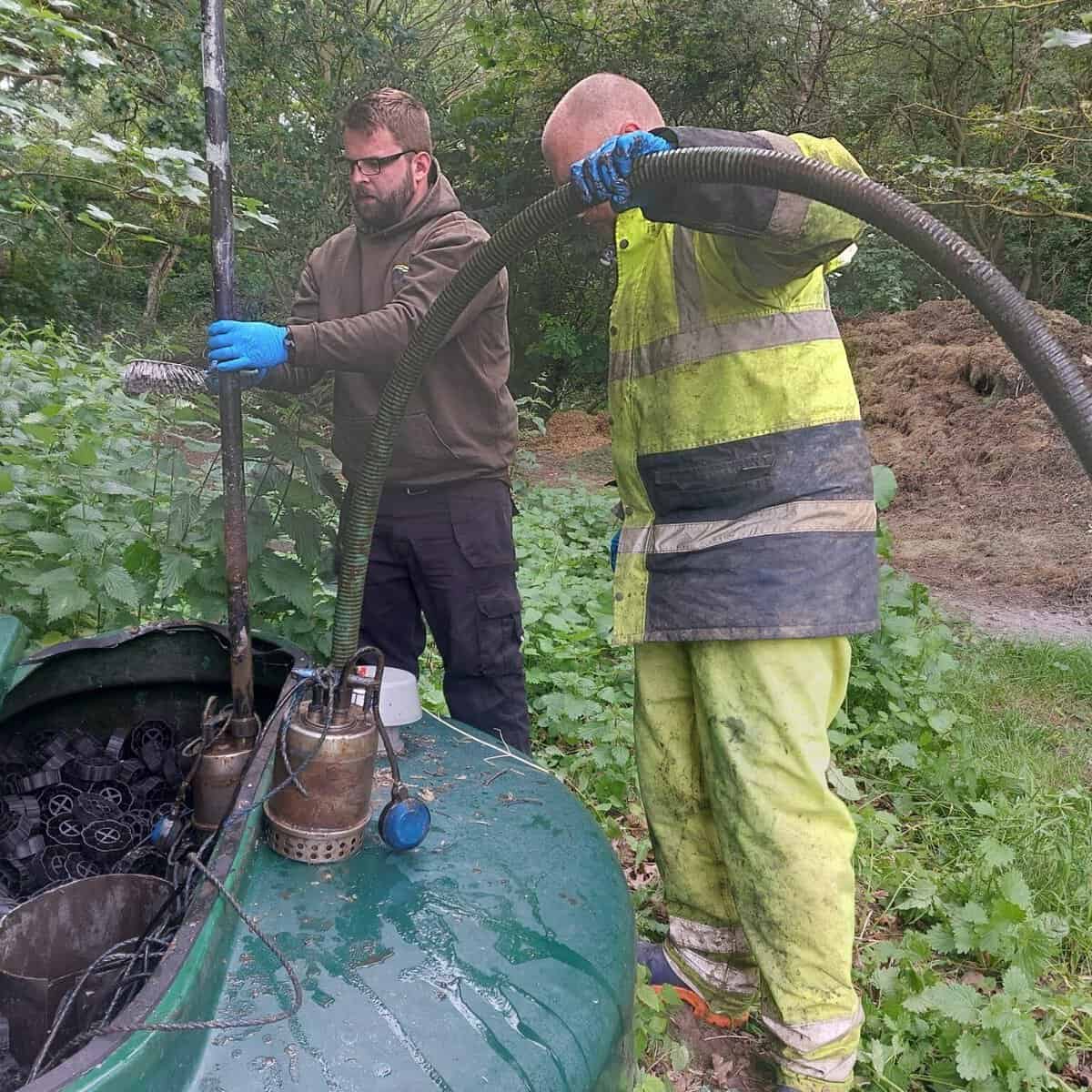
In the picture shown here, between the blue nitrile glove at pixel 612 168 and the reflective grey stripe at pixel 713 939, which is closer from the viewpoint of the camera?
the blue nitrile glove at pixel 612 168

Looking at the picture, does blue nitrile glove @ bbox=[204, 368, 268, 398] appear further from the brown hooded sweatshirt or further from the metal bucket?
the metal bucket

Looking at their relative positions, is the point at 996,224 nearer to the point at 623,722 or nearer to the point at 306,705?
the point at 623,722

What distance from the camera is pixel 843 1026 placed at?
177 centimetres

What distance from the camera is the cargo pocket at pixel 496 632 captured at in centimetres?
250

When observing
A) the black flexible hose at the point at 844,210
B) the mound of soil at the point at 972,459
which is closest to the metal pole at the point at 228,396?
the black flexible hose at the point at 844,210

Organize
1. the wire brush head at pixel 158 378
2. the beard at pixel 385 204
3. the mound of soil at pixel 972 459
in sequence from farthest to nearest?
the mound of soil at pixel 972 459 < the beard at pixel 385 204 < the wire brush head at pixel 158 378

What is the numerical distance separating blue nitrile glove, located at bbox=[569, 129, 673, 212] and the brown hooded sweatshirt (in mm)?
886

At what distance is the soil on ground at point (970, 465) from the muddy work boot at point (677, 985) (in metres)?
3.52

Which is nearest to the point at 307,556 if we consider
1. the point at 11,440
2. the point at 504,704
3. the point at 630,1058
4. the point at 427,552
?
the point at 427,552

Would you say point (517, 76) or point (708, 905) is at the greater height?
point (517, 76)

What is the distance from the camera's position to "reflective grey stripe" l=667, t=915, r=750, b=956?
2059 millimetres

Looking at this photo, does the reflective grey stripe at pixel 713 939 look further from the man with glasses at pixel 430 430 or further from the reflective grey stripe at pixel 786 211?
the reflective grey stripe at pixel 786 211

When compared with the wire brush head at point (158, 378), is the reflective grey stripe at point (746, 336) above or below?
above

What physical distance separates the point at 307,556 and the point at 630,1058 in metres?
1.40
